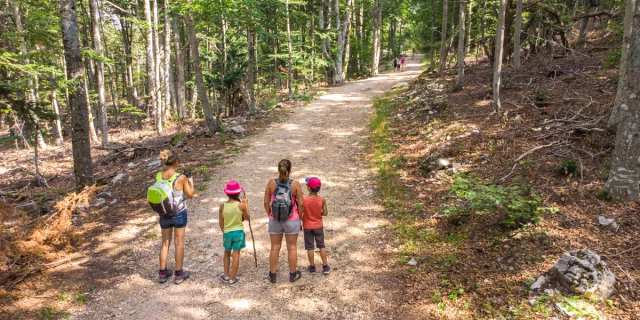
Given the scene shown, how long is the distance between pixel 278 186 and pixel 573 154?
670 centimetres

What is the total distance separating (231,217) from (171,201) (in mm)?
968

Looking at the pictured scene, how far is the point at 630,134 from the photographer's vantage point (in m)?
5.26

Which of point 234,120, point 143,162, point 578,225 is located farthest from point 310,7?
point 578,225

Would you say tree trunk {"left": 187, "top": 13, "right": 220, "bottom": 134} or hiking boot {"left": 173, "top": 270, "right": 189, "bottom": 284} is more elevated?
tree trunk {"left": 187, "top": 13, "right": 220, "bottom": 134}

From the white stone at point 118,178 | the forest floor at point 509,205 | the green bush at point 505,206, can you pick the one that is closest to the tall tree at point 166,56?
the white stone at point 118,178

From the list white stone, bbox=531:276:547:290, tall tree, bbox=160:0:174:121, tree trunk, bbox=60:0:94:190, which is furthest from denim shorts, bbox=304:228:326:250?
tall tree, bbox=160:0:174:121

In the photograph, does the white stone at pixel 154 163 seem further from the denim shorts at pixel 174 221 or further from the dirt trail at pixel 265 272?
the denim shorts at pixel 174 221

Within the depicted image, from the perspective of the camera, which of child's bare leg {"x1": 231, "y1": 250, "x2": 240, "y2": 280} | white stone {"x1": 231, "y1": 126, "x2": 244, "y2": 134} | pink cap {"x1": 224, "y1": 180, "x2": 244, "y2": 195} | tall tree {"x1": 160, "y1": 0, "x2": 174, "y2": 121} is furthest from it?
tall tree {"x1": 160, "y1": 0, "x2": 174, "y2": 121}

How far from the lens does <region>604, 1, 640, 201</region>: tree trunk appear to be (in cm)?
517

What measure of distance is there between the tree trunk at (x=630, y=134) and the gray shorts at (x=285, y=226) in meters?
5.51

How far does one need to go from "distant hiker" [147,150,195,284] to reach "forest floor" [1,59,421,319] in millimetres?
295

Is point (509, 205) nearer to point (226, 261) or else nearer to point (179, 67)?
point (226, 261)

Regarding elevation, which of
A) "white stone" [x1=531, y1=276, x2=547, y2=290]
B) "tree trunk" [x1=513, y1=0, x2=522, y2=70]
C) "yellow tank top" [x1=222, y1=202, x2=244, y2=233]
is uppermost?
"tree trunk" [x1=513, y1=0, x2=522, y2=70]

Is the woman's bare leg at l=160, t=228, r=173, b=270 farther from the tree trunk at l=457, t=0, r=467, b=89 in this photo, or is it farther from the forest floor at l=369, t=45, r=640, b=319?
the tree trunk at l=457, t=0, r=467, b=89
